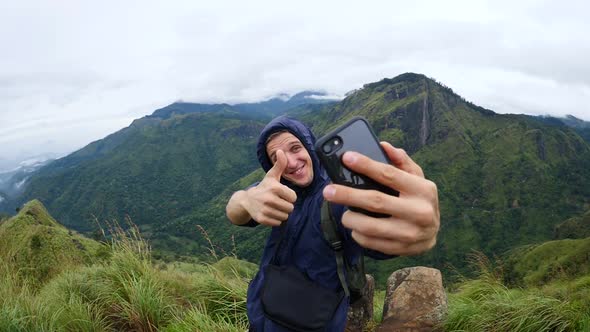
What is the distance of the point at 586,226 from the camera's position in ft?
326

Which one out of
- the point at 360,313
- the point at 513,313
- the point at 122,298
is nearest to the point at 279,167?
the point at 122,298

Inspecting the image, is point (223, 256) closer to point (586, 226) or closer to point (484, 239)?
point (586, 226)

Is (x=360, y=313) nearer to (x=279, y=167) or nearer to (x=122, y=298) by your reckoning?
(x=122, y=298)

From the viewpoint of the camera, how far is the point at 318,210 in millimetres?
2783

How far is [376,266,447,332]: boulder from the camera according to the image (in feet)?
19.4

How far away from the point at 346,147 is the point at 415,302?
5923mm

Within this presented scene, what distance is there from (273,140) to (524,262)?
92493 mm

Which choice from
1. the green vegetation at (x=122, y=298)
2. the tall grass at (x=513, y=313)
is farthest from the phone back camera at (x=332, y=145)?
the tall grass at (x=513, y=313)

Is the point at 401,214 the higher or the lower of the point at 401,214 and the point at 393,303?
the higher

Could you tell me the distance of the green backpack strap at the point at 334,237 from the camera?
8.10 feet

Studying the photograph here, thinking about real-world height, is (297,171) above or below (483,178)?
above

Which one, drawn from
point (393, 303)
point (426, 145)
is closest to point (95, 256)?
point (393, 303)

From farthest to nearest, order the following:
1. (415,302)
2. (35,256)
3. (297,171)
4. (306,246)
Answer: (415,302) < (35,256) < (297,171) < (306,246)

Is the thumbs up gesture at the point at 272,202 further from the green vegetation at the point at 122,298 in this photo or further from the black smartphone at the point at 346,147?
the green vegetation at the point at 122,298
